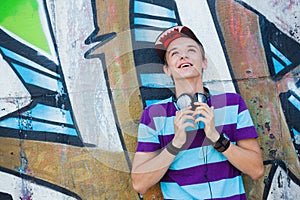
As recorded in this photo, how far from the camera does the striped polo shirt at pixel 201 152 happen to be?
2.87 m

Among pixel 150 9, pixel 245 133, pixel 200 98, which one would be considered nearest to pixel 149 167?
pixel 200 98

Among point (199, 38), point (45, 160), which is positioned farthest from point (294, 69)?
point (45, 160)

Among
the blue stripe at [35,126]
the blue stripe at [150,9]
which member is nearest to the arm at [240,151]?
the blue stripe at [150,9]

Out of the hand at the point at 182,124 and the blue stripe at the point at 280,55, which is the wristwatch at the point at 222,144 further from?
the blue stripe at the point at 280,55

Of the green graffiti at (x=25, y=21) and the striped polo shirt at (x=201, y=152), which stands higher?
the green graffiti at (x=25, y=21)

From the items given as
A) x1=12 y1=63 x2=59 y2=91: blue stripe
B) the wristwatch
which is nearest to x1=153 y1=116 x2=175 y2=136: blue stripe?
the wristwatch

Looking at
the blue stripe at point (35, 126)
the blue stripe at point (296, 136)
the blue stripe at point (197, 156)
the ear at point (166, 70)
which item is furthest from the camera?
the blue stripe at point (35, 126)

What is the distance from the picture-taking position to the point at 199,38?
3.45 m

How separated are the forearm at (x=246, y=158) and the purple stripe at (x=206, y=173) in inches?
3.3

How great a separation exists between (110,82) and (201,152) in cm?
106

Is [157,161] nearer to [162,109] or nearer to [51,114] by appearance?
[162,109]

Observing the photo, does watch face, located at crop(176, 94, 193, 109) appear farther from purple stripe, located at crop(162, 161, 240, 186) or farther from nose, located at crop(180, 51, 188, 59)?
purple stripe, located at crop(162, 161, 240, 186)

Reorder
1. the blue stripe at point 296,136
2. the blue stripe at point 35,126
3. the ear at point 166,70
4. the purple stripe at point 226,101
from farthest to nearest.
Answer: the blue stripe at point 35,126, the blue stripe at point 296,136, the ear at point 166,70, the purple stripe at point 226,101

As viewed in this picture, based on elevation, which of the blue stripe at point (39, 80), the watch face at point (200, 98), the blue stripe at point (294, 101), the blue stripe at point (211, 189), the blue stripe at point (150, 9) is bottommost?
the blue stripe at point (211, 189)
